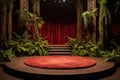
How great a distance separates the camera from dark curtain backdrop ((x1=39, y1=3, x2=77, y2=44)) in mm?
12805

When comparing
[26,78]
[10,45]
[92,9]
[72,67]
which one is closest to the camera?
[26,78]

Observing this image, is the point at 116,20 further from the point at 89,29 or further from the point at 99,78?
the point at 99,78

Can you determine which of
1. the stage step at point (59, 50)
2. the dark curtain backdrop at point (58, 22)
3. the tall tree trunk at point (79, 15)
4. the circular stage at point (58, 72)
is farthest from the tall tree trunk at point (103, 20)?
the circular stage at point (58, 72)

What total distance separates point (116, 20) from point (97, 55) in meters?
2.50

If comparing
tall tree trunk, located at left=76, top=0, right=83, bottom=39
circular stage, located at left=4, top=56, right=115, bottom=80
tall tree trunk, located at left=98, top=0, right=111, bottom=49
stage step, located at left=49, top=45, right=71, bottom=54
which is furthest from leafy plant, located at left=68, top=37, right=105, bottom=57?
circular stage, located at left=4, top=56, right=115, bottom=80

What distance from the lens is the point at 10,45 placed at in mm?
10000

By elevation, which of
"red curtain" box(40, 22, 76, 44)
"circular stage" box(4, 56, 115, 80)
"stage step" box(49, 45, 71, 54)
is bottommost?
"stage step" box(49, 45, 71, 54)

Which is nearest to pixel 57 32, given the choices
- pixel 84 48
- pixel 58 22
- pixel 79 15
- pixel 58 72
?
pixel 58 22

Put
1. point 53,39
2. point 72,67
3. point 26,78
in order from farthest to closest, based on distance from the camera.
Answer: point 53,39
point 72,67
point 26,78

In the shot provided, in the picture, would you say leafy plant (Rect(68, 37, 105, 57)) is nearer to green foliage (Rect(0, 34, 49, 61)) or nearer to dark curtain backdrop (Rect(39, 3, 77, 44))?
green foliage (Rect(0, 34, 49, 61))

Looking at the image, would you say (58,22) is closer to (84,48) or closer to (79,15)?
(79,15)

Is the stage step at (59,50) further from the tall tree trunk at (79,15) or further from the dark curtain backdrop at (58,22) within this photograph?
the dark curtain backdrop at (58,22)

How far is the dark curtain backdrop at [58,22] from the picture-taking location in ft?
42.0

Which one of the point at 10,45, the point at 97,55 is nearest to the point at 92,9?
the point at 97,55
